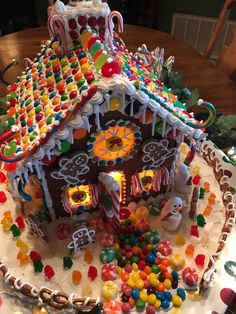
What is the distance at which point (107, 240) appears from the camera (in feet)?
5.70

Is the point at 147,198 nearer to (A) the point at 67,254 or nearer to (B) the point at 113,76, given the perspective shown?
(A) the point at 67,254

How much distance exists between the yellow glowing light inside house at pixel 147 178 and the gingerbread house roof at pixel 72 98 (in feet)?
1.13

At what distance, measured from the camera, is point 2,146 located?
160cm

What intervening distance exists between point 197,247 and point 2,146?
3.35ft

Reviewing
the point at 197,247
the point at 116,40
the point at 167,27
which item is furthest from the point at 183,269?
the point at 167,27

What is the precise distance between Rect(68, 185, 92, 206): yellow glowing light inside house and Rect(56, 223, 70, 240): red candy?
13 cm

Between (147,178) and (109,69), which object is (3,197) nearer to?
(147,178)

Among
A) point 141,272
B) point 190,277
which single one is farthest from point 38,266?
point 190,277

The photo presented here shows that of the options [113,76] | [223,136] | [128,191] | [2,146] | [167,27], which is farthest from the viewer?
[167,27]

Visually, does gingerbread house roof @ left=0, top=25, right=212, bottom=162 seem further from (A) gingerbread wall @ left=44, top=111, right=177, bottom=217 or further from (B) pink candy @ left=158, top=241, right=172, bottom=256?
(B) pink candy @ left=158, top=241, right=172, bottom=256

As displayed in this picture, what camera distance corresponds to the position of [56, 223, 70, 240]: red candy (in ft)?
5.80

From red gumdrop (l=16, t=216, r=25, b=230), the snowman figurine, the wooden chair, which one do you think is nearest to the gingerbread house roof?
the snowman figurine

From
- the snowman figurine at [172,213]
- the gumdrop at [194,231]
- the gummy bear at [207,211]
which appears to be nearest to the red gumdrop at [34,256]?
the snowman figurine at [172,213]

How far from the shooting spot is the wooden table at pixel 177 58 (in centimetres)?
256
